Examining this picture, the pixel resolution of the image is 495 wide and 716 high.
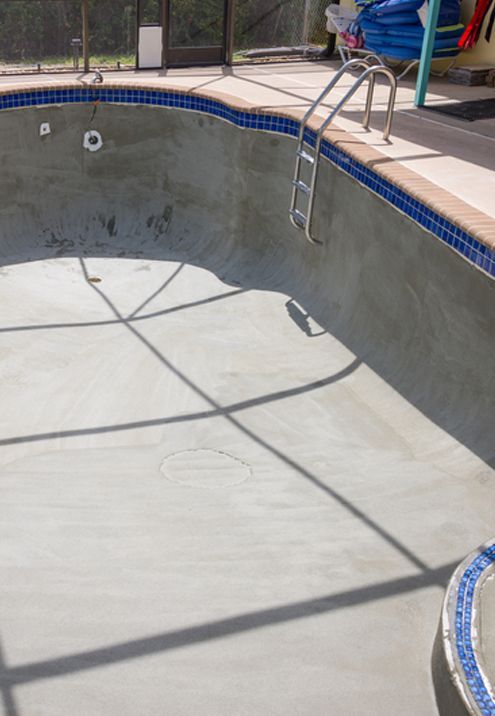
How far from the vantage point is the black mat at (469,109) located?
352 inches

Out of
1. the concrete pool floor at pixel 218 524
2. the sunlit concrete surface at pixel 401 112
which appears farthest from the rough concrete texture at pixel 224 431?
the sunlit concrete surface at pixel 401 112

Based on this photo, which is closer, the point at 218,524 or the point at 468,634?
the point at 468,634

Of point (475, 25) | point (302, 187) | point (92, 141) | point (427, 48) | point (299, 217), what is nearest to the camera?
point (302, 187)

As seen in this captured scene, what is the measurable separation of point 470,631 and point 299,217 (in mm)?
4988

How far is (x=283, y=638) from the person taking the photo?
3770mm

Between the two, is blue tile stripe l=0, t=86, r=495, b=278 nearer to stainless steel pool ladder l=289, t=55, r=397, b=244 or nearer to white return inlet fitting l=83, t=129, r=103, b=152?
stainless steel pool ladder l=289, t=55, r=397, b=244

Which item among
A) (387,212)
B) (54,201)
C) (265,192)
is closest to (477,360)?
(387,212)

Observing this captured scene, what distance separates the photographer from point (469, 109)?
9.27 m

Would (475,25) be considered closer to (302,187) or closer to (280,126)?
(280,126)

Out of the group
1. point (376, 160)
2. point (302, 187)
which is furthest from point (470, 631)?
point (302, 187)

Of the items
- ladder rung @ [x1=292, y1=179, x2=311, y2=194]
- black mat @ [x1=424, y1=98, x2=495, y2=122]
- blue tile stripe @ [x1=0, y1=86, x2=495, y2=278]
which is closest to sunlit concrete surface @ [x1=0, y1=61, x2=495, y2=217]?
black mat @ [x1=424, y1=98, x2=495, y2=122]

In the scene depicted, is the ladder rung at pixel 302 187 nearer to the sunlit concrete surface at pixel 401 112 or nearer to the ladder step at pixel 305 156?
the ladder step at pixel 305 156

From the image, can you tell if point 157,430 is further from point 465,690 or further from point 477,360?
point 465,690

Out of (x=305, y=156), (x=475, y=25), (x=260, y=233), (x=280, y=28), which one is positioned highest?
(x=475, y=25)
